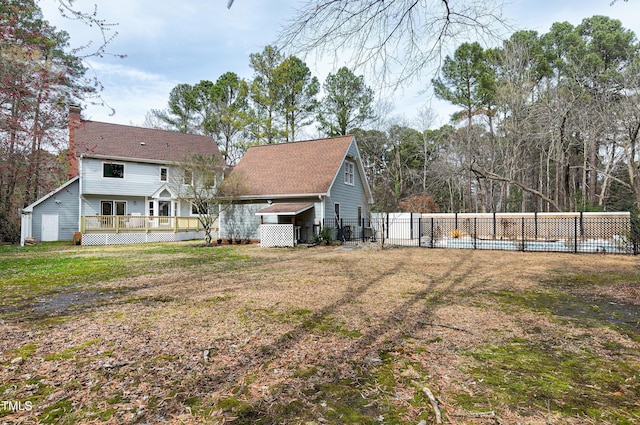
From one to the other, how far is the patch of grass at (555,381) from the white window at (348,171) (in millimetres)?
16535

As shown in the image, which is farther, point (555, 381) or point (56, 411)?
point (555, 381)

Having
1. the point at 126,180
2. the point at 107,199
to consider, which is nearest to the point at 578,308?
the point at 126,180

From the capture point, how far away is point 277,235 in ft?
52.5

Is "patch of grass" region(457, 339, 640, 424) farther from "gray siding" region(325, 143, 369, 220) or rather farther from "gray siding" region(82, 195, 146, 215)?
"gray siding" region(82, 195, 146, 215)

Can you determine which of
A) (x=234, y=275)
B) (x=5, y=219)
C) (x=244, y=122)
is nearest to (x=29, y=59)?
(x=234, y=275)

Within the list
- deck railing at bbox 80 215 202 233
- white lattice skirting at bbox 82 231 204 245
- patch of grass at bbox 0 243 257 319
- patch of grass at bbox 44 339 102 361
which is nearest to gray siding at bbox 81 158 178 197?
deck railing at bbox 80 215 202 233

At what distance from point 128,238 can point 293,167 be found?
10.8 m

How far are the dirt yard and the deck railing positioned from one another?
12.9 meters

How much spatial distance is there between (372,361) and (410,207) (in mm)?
28077

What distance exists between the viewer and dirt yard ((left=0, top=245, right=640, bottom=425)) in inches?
93.4

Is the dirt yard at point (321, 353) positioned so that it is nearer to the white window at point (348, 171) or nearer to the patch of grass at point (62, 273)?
the patch of grass at point (62, 273)

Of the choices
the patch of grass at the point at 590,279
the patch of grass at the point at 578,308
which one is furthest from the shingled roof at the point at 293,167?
the patch of grass at the point at 578,308

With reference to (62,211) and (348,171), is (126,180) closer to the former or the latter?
(62,211)

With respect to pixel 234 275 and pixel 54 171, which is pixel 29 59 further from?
pixel 234 275
